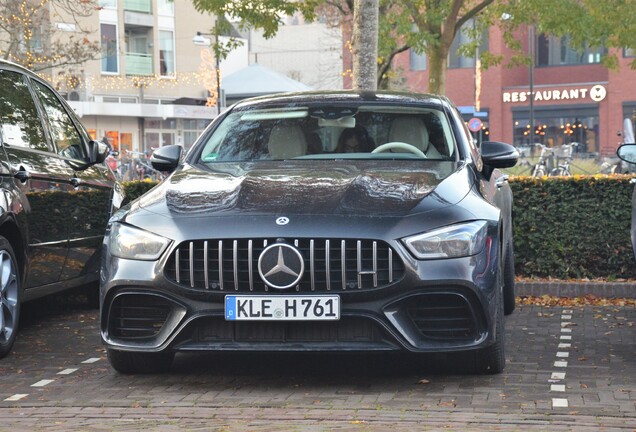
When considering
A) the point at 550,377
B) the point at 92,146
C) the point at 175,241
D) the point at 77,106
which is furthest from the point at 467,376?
the point at 77,106

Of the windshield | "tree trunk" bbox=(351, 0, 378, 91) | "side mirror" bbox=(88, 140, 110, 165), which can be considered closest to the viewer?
the windshield

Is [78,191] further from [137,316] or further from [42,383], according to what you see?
[137,316]

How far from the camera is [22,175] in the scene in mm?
7547

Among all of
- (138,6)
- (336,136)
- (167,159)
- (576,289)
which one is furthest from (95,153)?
(138,6)

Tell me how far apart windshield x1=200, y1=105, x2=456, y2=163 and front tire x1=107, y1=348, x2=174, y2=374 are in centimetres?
139

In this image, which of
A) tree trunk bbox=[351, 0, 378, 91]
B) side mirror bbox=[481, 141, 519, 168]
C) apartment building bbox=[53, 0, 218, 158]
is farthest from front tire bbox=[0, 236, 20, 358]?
apartment building bbox=[53, 0, 218, 158]

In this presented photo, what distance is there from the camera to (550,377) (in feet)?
20.8

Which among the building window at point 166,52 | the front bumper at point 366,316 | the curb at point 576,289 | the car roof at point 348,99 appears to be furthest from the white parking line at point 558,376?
the building window at point 166,52

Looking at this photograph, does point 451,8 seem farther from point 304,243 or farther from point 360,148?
point 304,243

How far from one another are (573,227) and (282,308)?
553cm

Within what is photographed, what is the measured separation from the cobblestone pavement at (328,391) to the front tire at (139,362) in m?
0.05

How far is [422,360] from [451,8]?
50.4 feet

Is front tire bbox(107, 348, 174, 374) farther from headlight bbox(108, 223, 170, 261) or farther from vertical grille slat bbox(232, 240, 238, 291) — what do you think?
A: vertical grille slat bbox(232, 240, 238, 291)

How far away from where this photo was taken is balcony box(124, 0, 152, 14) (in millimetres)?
57562
